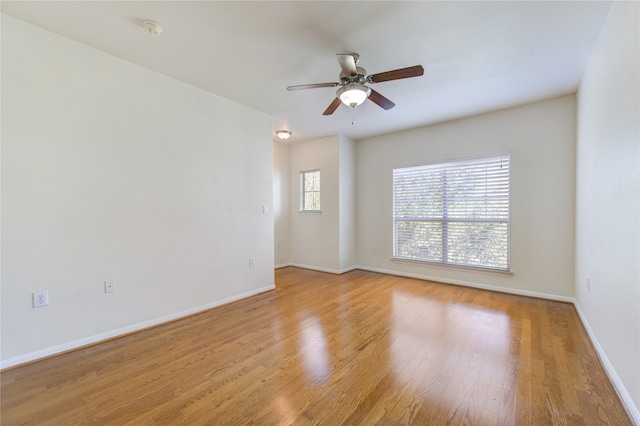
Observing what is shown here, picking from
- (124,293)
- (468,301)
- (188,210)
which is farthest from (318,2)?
(468,301)

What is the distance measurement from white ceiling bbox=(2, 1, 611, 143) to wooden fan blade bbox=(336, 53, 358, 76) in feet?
0.81

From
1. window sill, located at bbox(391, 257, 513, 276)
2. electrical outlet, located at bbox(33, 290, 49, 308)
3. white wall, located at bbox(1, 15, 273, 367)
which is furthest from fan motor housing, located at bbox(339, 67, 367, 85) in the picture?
window sill, located at bbox(391, 257, 513, 276)

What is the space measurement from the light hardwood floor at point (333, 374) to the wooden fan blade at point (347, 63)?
2326 mm

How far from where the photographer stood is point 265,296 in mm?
3725

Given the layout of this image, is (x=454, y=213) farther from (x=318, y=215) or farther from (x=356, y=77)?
(x=356, y=77)

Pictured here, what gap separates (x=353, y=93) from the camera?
2457 mm

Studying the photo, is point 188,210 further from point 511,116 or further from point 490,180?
point 511,116

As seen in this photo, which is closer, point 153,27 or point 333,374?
point 333,374

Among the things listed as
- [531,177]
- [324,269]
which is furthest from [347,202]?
[531,177]

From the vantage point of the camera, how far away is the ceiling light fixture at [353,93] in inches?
95.2

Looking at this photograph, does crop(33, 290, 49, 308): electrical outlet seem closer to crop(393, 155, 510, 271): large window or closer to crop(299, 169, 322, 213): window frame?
crop(299, 169, 322, 213): window frame

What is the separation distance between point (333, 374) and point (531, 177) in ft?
11.8

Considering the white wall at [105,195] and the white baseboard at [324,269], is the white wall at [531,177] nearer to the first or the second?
the white baseboard at [324,269]

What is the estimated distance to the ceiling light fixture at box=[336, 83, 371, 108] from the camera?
7.94ft
